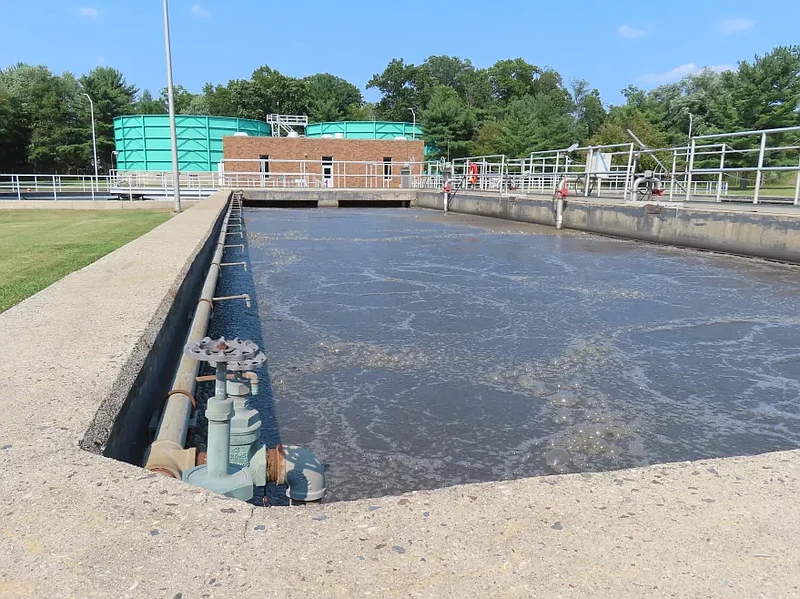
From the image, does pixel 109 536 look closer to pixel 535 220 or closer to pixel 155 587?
pixel 155 587

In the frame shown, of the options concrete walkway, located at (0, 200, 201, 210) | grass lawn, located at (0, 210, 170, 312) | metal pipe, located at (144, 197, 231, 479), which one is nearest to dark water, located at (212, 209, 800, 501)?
metal pipe, located at (144, 197, 231, 479)

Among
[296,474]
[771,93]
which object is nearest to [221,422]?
[296,474]

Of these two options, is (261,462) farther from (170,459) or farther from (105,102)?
(105,102)

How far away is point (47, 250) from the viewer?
1123 centimetres

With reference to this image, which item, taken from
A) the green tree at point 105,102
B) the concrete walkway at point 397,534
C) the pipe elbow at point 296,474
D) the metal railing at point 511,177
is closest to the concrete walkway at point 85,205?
the metal railing at point 511,177

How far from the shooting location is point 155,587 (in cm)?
179

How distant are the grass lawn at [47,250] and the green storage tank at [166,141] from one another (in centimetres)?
3207

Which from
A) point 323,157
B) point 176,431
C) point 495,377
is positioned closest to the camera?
point 176,431

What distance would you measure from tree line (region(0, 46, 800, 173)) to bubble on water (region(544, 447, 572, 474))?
2164 inches

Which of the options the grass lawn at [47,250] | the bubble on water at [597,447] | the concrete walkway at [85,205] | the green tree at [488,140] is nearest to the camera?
the bubble on water at [597,447]

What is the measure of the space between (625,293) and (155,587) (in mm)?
8453

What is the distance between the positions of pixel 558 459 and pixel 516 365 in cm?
189

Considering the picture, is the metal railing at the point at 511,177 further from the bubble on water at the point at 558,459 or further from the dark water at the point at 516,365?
the bubble on water at the point at 558,459

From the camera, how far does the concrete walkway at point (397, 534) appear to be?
72.6 inches
